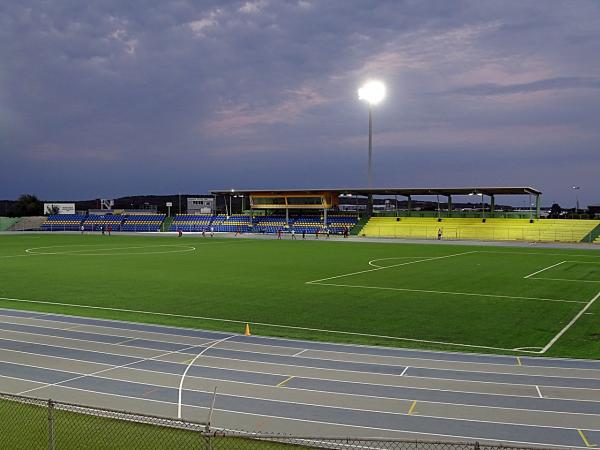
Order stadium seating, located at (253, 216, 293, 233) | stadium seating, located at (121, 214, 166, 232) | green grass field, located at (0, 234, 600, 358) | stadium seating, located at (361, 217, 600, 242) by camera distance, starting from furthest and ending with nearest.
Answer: stadium seating, located at (121, 214, 166, 232), stadium seating, located at (253, 216, 293, 233), stadium seating, located at (361, 217, 600, 242), green grass field, located at (0, 234, 600, 358)

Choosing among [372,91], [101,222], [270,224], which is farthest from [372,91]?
[101,222]

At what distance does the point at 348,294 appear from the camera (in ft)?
76.6

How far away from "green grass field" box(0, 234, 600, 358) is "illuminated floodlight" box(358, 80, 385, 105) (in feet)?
91.0

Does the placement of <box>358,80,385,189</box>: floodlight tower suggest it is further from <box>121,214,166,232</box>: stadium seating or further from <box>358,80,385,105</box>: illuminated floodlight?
<box>121,214,166,232</box>: stadium seating

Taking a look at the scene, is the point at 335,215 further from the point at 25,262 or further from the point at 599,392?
the point at 599,392

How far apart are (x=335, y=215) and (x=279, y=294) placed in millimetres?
58654

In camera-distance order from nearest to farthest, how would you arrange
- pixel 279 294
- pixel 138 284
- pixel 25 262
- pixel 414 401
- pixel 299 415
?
pixel 299 415 < pixel 414 401 < pixel 279 294 < pixel 138 284 < pixel 25 262

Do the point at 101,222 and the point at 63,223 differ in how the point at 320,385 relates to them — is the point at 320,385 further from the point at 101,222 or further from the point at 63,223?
the point at 63,223

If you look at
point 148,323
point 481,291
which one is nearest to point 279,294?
point 148,323

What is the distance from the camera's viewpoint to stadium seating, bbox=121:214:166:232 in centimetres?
8675

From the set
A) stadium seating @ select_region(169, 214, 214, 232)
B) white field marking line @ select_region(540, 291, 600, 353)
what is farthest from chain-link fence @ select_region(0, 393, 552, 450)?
stadium seating @ select_region(169, 214, 214, 232)

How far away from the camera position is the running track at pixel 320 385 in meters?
9.13

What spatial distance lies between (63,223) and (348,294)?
254 ft

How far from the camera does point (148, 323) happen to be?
17.3 metres
